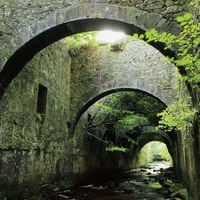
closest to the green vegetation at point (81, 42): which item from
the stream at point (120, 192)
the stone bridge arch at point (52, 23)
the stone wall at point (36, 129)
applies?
the stone wall at point (36, 129)

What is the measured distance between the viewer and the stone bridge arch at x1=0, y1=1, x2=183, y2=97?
4.69 meters

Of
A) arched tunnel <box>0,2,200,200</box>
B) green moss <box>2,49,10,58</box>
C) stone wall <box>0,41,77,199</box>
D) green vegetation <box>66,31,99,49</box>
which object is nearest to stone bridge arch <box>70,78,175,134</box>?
arched tunnel <box>0,2,200,200</box>

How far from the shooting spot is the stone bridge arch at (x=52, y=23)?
15.4 ft

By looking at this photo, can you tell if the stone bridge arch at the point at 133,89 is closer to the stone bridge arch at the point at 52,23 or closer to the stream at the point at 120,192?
the stream at the point at 120,192

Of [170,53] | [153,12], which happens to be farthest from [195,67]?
[153,12]

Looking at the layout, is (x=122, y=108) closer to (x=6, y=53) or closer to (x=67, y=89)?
(x=67, y=89)

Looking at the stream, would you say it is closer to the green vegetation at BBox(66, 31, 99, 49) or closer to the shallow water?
the shallow water

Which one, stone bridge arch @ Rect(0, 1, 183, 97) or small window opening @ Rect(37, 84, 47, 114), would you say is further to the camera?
small window opening @ Rect(37, 84, 47, 114)

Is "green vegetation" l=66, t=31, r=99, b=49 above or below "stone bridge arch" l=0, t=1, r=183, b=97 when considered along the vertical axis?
above

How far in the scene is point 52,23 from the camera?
5086mm

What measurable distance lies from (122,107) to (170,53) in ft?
28.5

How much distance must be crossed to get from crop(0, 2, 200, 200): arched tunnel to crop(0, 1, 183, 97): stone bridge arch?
0.02 metres

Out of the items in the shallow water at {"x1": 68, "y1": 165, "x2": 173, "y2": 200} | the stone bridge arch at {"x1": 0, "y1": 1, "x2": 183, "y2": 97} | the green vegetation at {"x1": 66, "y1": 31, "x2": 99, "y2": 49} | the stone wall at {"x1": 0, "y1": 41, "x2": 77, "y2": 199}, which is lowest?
the shallow water at {"x1": 68, "y1": 165, "x2": 173, "y2": 200}

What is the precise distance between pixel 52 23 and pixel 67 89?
518 centimetres
